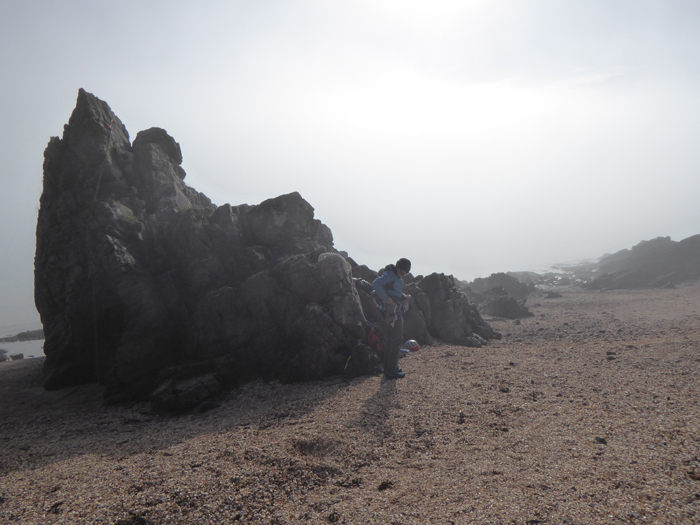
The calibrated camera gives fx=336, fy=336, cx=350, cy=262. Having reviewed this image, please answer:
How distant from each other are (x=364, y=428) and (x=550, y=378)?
664 cm

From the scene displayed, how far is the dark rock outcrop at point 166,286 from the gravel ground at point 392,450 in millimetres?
1218

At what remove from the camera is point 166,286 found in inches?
527

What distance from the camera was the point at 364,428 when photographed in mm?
8031

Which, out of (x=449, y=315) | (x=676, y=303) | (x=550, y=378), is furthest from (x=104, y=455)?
(x=676, y=303)

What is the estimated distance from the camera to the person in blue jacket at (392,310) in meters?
11.5

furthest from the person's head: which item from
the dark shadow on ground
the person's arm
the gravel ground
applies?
the dark shadow on ground

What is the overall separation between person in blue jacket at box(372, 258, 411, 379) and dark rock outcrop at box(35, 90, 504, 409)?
151 cm

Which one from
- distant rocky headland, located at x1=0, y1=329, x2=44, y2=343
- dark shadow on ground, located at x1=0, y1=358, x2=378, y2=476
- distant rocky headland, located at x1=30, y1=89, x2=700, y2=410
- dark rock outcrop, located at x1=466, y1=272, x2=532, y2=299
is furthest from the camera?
dark rock outcrop, located at x1=466, y1=272, x2=532, y2=299

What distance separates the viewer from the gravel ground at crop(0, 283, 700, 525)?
16.5ft

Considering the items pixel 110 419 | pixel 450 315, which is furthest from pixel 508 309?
pixel 110 419

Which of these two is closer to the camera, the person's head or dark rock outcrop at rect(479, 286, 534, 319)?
the person's head

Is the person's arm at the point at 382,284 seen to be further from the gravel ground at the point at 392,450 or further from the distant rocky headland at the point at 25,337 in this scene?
the distant rocky headland at the point at 25,337

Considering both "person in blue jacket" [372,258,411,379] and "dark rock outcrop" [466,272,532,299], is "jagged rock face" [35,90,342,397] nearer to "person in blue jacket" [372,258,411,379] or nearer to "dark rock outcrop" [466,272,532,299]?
"person in blue jacket" [372,258,411,379]

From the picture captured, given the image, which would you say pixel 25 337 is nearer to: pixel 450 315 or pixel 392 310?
pixel 392 310
